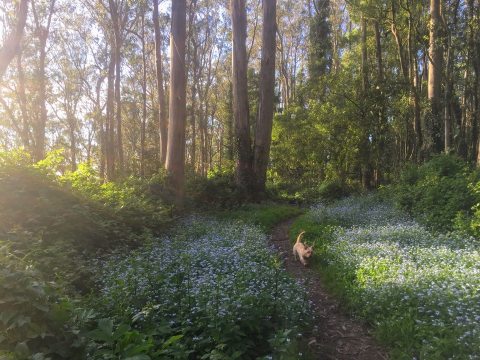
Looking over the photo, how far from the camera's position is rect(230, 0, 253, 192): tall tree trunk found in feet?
53.9

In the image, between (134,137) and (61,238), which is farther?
(134,137)

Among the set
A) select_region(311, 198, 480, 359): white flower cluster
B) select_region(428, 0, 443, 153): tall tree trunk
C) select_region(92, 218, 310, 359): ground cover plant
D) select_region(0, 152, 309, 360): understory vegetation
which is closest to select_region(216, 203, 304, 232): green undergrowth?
select_region(0, 152, 309, 360): understory vegetation

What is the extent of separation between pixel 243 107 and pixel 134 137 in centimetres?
3150

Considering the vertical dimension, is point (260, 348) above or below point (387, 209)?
below

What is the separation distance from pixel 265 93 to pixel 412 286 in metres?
13.3

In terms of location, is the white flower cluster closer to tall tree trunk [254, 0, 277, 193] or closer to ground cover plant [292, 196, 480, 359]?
Answer: ground cover plant [292, 196, 480, 359]

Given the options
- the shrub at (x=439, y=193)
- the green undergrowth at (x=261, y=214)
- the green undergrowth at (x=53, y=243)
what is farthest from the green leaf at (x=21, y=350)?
the green undergrowth at (x=261, y=214)

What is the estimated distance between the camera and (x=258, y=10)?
35.0 metres

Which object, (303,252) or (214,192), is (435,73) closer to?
(214,192)

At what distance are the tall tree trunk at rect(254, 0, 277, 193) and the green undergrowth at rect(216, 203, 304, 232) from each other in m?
2.11

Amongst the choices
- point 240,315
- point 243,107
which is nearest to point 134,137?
point 243,107

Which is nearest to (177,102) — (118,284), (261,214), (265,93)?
(265,93)

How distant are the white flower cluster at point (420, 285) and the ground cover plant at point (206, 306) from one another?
1.01 m

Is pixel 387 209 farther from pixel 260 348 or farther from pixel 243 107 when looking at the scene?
pixel 260 348
